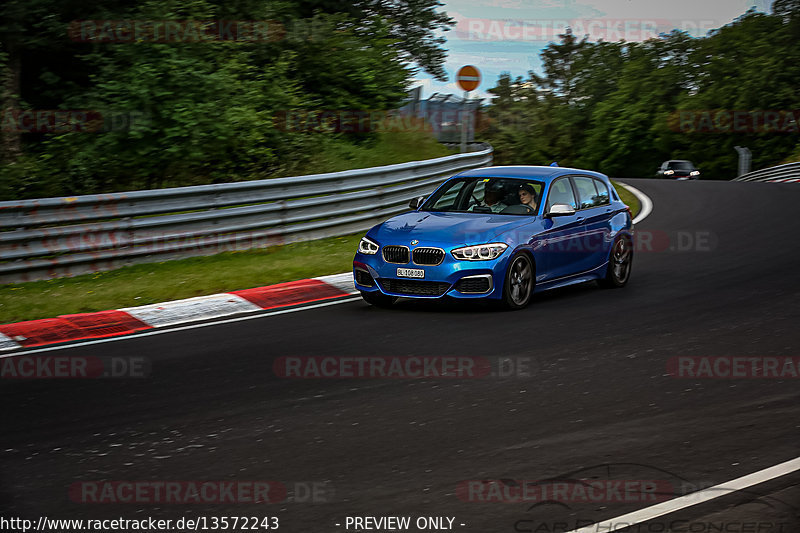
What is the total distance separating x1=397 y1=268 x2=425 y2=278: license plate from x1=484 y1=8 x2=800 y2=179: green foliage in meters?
53.9

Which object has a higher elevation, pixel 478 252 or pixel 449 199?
pixel 449 199

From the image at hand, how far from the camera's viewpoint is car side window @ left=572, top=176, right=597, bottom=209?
12.3 meters

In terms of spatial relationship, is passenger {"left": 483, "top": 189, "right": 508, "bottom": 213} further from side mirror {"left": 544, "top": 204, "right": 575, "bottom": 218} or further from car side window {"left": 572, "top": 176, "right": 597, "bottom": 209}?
car side window {"left": 572, "top": 176, "right": 597, "bottom": 209}

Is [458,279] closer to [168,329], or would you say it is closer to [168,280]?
[168,329]

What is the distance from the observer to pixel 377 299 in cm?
1114

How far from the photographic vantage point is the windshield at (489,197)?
11539 millimetres

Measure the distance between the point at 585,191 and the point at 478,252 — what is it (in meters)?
2.54

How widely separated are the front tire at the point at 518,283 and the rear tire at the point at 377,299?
1358 mm

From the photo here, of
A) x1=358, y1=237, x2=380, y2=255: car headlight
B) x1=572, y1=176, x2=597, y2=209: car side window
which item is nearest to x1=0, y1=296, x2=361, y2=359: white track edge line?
x1=358, y1=237, x2=380, y2=255: car headlight

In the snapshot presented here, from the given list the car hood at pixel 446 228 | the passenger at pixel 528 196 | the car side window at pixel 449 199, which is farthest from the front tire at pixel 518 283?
the car side window at pixel 449 199

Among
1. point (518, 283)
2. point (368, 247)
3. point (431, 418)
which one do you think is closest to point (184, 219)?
point (368, 247)

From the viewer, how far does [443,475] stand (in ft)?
18.0

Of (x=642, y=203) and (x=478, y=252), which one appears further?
(x=642, y=203)

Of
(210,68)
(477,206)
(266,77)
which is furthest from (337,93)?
(477,206)
